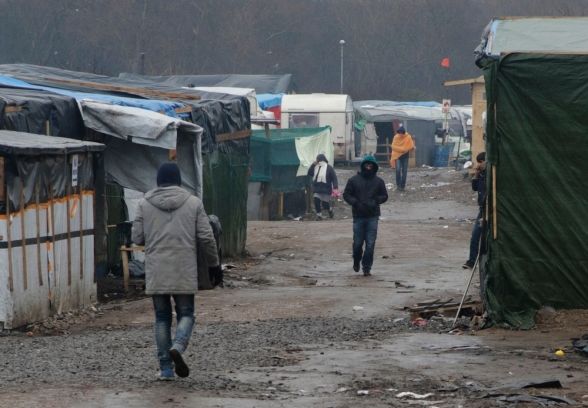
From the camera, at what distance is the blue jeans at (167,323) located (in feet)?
31.4

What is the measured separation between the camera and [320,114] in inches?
1833

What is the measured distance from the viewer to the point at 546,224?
12359 millimetres

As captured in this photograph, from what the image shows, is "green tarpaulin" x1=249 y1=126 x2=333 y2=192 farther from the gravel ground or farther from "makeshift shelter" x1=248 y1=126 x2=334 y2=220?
the gravel ground

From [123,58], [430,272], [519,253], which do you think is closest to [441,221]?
[430,272]

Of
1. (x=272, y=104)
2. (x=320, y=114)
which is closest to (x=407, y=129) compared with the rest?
(x=320, y=114)

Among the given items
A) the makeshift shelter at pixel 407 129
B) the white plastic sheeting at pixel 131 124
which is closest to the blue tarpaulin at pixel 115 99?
the white plastic sheeting at pixel 131 124

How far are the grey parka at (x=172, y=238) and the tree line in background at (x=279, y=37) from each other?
5889 cm

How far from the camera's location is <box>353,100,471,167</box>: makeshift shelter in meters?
51.5

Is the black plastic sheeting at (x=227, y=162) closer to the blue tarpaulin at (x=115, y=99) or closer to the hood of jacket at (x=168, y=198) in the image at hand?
the blue tarpaulin at (x=115, y=99)

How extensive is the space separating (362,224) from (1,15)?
59.3 metres

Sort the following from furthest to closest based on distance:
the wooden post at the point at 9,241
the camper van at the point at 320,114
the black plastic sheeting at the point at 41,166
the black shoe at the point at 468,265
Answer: the camper van at the point at 320,114 → the black shoe at the point at 468,265 → the black plastic sheeting at the point at 41,166 → the wooden post at the point at 9,241

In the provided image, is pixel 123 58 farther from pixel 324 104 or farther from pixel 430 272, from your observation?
pixel 430 272

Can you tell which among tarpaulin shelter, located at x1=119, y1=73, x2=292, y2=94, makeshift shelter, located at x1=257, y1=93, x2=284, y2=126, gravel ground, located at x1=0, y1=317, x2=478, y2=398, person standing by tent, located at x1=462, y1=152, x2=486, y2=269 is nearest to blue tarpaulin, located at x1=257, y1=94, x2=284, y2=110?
makeshift shelter, located at x1=257, y1=93, x2=284, y2=126

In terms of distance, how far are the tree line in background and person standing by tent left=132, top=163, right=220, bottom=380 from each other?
2318 inches
